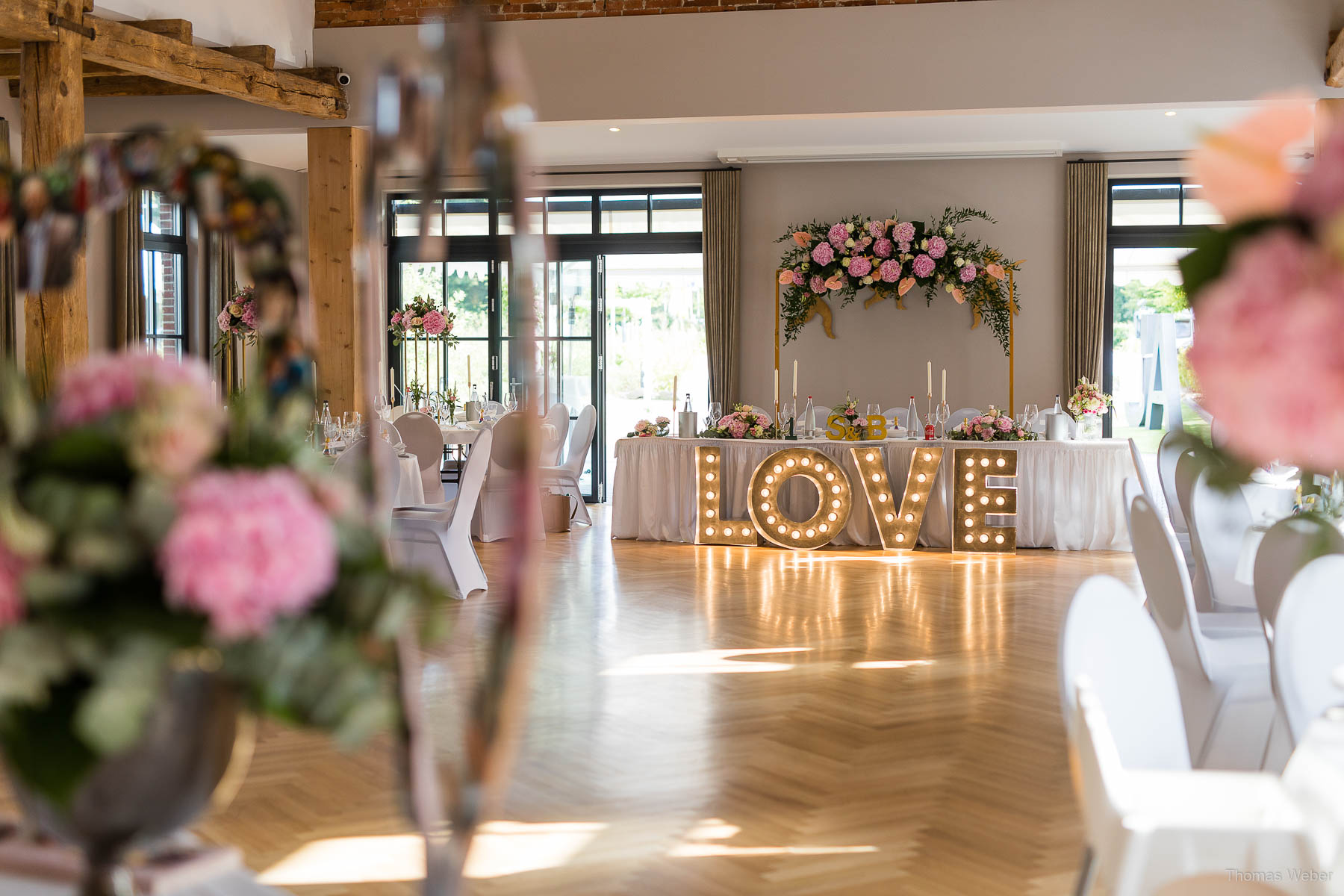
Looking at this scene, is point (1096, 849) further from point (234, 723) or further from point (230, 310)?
point (230, 310)

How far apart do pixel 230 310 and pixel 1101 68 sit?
21.1 feet

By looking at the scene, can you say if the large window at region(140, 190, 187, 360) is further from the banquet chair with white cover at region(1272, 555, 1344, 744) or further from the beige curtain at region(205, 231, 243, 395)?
the banquet chair with white cover at region(1272, 555, 1344, 744)

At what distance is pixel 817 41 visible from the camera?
8305 mm

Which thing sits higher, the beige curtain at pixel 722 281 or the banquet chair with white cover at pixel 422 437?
the beige curtain at pixel 722 281

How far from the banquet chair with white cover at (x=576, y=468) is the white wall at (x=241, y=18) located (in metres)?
3.58

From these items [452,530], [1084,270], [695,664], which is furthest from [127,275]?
[1084,270]

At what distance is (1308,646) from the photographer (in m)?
2.64

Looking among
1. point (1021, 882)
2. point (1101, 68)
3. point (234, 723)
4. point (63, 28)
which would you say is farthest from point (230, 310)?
point (234, 723)

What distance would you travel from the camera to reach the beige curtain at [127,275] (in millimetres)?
10359

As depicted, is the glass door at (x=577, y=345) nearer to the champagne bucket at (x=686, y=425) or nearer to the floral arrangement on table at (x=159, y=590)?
the champagne bucket at (x=686, y=425)

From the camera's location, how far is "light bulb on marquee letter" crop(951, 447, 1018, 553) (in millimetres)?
8258

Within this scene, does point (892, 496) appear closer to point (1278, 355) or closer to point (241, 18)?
point (241, 18)

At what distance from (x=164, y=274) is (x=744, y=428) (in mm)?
5792

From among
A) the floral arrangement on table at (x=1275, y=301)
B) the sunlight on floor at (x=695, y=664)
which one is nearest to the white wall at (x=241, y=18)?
the sunlight on floor at (x=695, y=664)
